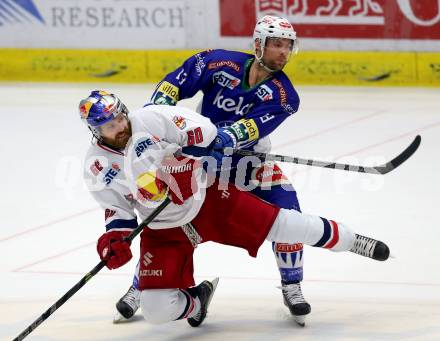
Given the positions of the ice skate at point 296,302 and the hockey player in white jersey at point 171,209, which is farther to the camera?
the ice skate at point 296,302

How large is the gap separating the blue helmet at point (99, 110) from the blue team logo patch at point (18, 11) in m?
5.69

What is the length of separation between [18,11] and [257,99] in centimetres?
535

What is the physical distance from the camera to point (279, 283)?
5094mm

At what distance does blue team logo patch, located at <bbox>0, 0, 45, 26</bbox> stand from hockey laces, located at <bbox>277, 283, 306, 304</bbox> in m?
5.54

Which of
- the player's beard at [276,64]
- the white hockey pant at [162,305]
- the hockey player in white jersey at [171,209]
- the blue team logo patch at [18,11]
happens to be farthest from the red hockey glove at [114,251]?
the blue team logo patch at [18,11]

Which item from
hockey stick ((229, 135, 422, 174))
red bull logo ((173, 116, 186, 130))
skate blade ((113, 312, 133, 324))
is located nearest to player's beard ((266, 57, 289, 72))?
hockey stick ((229, 135, 422, 174))

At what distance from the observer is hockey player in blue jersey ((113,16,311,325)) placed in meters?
4.53

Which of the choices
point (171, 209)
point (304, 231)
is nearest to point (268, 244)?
point (304, 231)

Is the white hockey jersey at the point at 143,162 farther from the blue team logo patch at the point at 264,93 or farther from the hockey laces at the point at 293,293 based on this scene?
the hockey laces at the point at 293,293

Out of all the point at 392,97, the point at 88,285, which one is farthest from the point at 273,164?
the point at 392,97

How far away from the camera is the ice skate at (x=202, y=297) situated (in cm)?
438

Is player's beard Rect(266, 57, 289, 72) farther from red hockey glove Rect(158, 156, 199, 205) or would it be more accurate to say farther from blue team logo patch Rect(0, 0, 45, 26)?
blue team logo patch Rect(0, 0, 45, 26)

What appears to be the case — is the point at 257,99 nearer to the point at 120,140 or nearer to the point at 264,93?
the point at 264,93

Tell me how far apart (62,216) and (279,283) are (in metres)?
1.66
